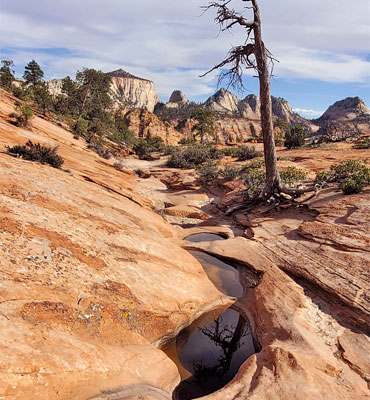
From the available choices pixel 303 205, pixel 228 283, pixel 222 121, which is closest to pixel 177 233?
pixel 228 283

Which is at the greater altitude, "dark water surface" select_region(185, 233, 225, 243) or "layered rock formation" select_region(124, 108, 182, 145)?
"layered rock formation" select_region(124, 108, 182, 145)

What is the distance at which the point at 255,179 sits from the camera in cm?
1539

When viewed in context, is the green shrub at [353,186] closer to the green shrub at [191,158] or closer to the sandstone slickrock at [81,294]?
the sandstone slickrock at [81,294]

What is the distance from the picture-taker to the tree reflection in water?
484 centimetres

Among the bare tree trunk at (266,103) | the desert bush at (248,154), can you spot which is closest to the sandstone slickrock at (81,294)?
the bare tree trunk at (266,103)

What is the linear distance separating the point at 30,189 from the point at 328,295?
27.8 ft

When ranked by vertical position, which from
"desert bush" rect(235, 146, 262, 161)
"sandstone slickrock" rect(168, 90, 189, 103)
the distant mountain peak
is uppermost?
the distant mountain peak

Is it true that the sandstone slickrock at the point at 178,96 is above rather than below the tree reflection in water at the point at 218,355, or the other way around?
above

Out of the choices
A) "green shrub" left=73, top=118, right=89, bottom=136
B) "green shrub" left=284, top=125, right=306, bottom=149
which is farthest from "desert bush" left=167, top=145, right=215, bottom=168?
"green shrub" left=73, top=118, right=89, bottom=136

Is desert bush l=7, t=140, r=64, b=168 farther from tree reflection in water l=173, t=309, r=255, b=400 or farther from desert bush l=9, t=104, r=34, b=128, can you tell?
desert bush l=9, t=104, r=34, b=128

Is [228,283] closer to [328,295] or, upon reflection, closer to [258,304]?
[258,304]

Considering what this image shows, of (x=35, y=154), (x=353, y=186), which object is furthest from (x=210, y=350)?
(x=35, y=154)

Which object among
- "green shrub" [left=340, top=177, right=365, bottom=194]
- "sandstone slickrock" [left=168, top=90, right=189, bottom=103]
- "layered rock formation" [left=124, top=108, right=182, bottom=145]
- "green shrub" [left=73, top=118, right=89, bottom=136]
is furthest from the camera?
"sandstone slickrock" [left=168, top=90, right=189, bottom=103]

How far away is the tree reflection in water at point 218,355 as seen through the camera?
484cm
